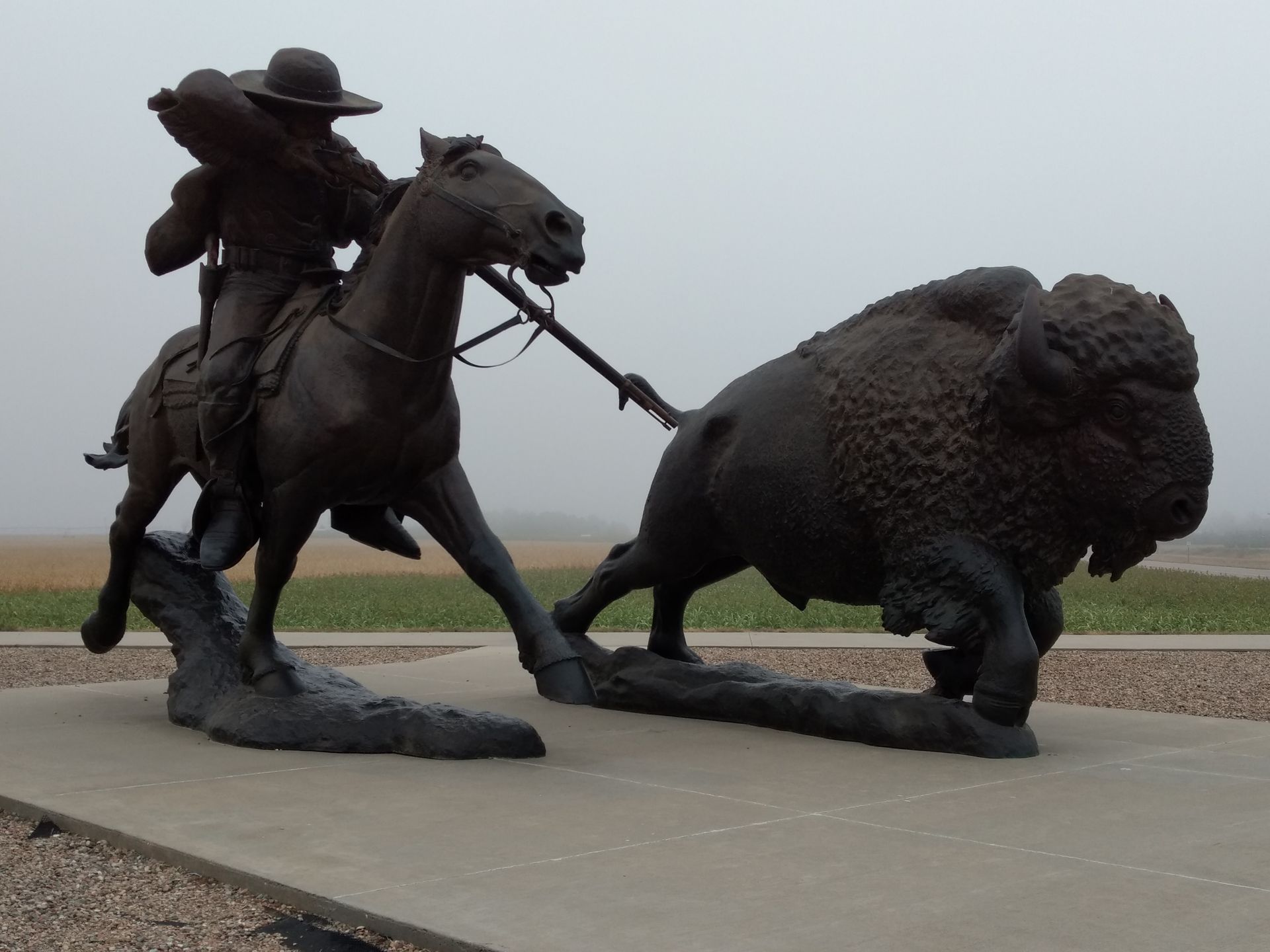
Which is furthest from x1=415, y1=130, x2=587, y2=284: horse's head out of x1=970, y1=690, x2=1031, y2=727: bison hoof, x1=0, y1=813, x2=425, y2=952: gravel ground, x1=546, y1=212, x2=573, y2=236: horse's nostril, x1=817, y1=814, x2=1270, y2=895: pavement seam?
x1=0, y1=813, x2=425, y2=952: gravel ground

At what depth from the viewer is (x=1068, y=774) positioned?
5.15 m

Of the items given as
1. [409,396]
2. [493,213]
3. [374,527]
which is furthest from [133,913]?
[374,527]

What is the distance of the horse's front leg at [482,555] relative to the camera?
585cm

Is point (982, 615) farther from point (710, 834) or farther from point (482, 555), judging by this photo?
point (482, 555)

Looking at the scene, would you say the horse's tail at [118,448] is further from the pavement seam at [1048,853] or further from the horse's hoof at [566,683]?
the pavement seam at [1048,853]

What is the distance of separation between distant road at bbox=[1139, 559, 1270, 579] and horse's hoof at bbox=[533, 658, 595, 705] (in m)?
23.5

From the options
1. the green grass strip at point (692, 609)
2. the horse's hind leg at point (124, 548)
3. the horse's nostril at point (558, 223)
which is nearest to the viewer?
the horse's nostril at point (558, 223)

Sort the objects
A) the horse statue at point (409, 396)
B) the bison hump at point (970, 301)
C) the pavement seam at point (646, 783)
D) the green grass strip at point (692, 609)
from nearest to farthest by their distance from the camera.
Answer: the pavement seam at point (646, 783) < the horse statue at point (409, 396) < the bison hump at point (970, 301) < the green grass strip at point (692, 609)

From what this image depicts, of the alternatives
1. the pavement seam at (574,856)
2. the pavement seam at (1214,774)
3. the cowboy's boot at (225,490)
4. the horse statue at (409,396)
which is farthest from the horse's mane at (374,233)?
the pavement seam at (1214,774)

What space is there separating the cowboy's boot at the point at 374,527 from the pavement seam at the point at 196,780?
144cm

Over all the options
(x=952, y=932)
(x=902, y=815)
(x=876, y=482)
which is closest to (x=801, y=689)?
(x=876, y=482)

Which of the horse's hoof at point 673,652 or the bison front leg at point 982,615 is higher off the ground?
the bison front leg at point 982,615

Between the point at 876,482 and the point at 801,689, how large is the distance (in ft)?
3.55

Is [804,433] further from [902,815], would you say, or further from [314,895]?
[314,895]
